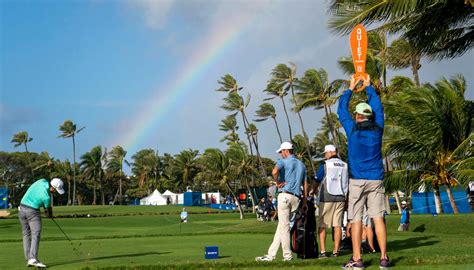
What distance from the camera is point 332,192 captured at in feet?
30.7

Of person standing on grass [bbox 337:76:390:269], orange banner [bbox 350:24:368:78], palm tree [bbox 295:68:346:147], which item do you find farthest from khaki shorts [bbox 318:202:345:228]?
palm tree [bbox 295:68:346:147]

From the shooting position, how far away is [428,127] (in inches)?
965

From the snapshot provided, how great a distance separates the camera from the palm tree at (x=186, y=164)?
115 meters

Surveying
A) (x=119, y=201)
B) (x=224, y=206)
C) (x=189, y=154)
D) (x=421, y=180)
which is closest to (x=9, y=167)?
(x=119, y=201)

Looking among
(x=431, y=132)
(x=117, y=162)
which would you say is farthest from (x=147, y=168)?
(x=431, y=132)

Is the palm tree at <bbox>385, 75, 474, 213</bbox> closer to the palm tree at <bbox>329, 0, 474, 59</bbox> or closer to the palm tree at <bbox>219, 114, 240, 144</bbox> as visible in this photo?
the palm tree at <bbox>329, 0, 474, 59</bbox>

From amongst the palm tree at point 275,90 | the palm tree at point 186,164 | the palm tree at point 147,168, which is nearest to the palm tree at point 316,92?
the palm tree at point 275,90

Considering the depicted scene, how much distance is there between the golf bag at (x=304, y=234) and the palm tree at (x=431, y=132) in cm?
1566

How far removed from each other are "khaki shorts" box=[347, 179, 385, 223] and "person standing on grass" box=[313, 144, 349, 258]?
1.98 meters

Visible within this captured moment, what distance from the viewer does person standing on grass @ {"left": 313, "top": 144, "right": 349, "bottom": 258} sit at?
9.24 m

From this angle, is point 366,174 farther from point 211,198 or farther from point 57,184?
point 211,198

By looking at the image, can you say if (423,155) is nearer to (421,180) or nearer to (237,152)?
(421,180)

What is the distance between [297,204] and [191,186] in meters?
112

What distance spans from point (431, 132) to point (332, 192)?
56.4 feet
